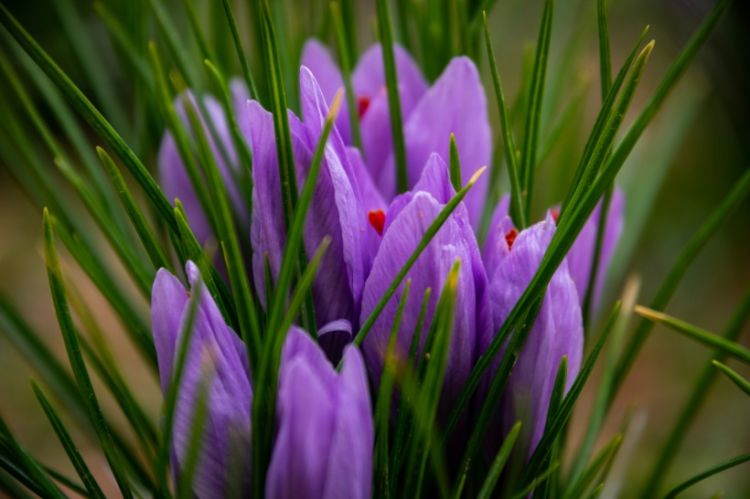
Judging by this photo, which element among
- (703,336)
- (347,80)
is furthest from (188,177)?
(703,336)

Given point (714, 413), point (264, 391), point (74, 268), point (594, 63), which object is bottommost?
point (264, 391)

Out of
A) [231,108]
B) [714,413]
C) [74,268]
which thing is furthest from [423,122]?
[74,268]

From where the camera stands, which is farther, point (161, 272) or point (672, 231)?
point (672, 231)

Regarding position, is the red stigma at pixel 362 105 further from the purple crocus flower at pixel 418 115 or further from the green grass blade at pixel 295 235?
the green grass blade at pixel 295 235

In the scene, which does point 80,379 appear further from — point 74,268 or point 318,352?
point 74,268

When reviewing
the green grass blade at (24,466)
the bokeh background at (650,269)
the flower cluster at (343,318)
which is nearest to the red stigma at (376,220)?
the flower cluster at (343,318)

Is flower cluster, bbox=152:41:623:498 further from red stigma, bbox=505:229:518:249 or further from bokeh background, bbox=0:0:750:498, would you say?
bokeh background, bbox=0:0:750:498

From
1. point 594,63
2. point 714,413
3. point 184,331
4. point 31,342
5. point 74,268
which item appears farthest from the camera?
point 594,63
